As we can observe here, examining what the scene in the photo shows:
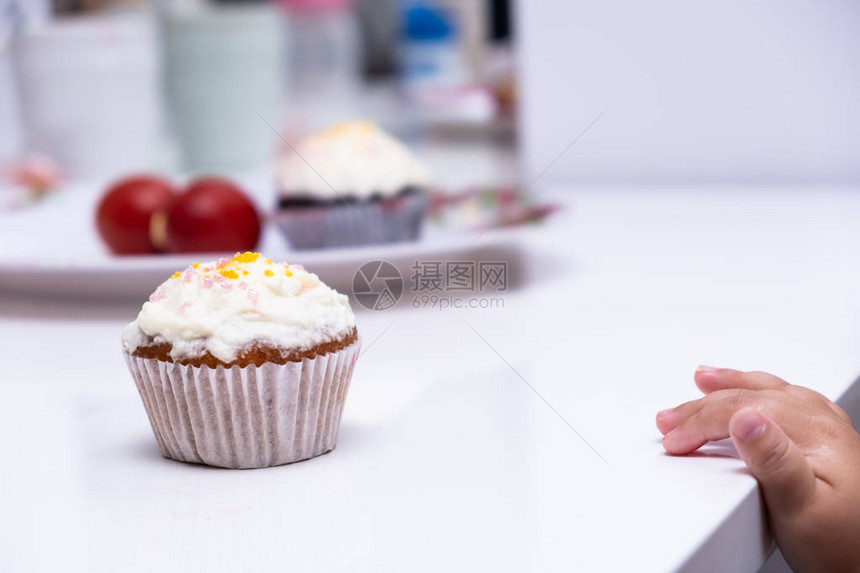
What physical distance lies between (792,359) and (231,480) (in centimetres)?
41

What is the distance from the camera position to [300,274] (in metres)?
0.63

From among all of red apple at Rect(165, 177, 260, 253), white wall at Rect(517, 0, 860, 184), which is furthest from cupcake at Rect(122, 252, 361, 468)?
white wall at Rect(517, 0, 860, 184)

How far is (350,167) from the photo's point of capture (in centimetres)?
113

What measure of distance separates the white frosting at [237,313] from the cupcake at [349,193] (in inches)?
19.9

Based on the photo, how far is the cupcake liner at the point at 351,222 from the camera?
1.14 metres

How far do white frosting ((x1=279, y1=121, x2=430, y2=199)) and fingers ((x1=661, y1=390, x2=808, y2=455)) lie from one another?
23.7 inches

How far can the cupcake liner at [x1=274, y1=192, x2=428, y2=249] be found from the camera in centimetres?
114

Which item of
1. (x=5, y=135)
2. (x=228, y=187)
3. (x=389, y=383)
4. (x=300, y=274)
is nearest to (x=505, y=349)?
(x=389, y=383)

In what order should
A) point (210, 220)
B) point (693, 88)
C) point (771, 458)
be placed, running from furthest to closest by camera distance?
point (693, 88), point (210, 220), point (771, 458)

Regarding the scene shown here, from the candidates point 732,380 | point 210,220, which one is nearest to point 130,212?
point 210,220

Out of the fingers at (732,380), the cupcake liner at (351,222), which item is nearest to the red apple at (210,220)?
the cupcake liner at (351,222)

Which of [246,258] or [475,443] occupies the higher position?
[246,258]

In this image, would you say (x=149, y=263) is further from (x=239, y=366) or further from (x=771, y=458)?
(x=771, y=458)

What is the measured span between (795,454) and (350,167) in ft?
2.26
